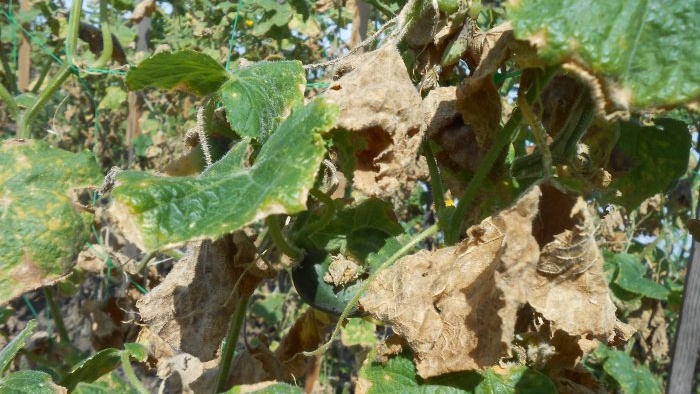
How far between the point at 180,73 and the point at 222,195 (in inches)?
15.4

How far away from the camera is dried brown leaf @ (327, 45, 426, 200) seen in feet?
2.85

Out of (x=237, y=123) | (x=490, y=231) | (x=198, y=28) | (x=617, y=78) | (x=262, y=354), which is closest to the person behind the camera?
(x=617, y=78)

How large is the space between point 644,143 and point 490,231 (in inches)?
17.5

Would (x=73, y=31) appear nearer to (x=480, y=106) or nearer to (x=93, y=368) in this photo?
(x=93, y=368)

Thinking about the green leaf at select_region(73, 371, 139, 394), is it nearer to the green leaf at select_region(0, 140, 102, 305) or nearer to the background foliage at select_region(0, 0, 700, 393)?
the background foliage at select_region(0, 0, 700, 393)

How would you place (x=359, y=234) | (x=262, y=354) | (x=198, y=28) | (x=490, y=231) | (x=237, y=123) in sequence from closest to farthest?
1. (x=490, y=231)
2. (x=237, y=123)
3. (x=359, y=234)
4. (x=262, y=354)
5. (x=198, y=28)

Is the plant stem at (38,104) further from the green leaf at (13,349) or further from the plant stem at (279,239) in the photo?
the plant stem at (279,239)

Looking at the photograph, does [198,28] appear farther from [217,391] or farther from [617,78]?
[617,78]

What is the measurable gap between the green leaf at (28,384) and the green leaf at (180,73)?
17.0 inches

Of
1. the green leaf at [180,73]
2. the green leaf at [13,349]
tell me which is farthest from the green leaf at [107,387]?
the green leaf at [180,73]

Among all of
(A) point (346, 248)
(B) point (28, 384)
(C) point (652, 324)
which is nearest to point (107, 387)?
(B) point (28, 384)

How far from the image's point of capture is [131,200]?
0.69 m

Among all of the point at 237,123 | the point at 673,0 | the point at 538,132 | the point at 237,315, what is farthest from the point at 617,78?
the point at 237,315

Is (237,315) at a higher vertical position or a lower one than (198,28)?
higher
